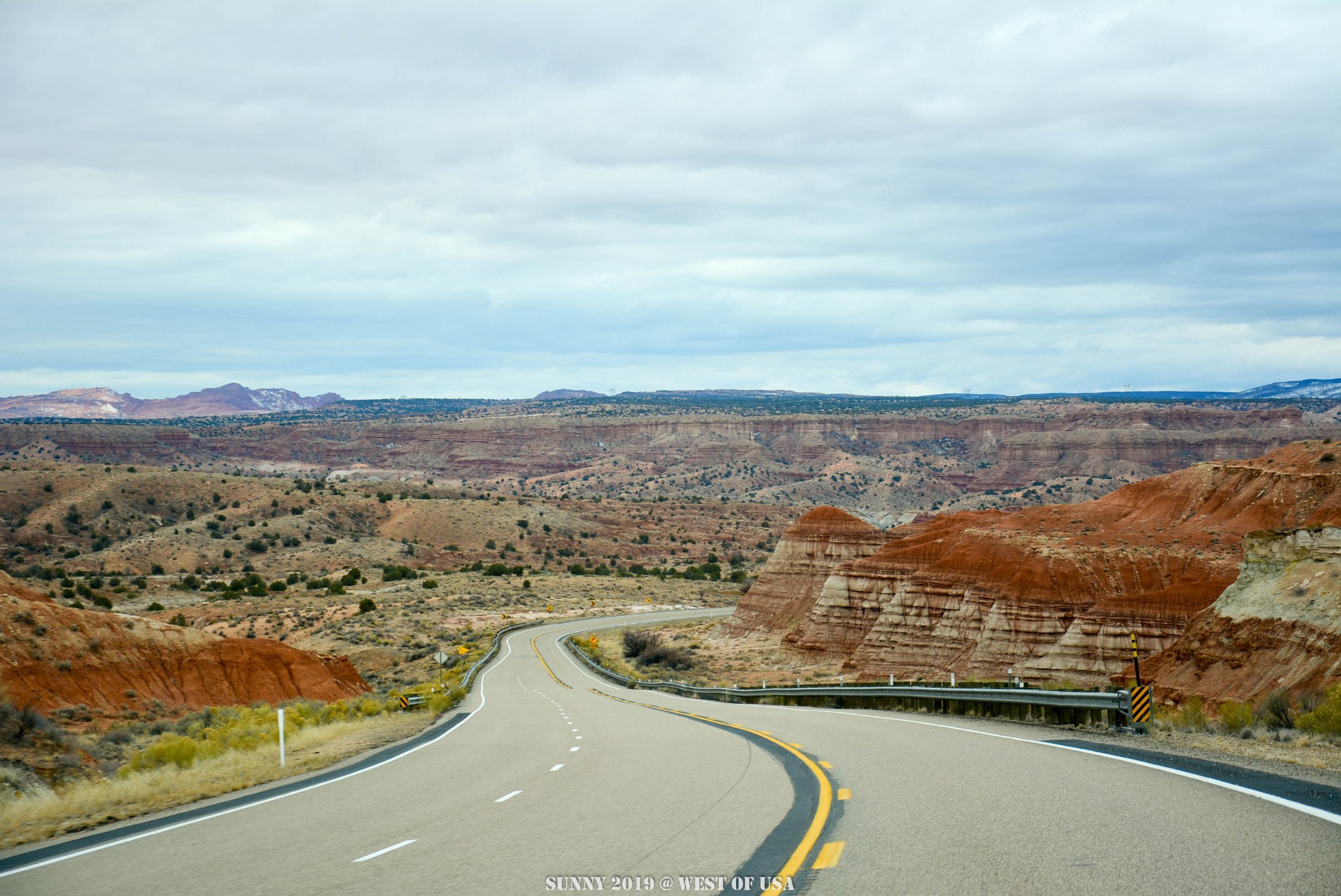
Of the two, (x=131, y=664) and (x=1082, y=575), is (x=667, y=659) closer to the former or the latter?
(x=1082, y=575)

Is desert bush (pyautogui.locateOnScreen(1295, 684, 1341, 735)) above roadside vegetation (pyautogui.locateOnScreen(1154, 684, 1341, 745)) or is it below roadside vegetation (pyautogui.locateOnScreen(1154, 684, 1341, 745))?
above

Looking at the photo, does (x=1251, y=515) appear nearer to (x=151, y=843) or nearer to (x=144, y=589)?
(x=151, y=843)

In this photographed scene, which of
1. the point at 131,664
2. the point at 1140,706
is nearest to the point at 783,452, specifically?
the point at 131,664

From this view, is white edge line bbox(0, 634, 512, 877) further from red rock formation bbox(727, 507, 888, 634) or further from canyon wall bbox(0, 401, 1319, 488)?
canyon wall bbox(0, 401, 1319, 488)

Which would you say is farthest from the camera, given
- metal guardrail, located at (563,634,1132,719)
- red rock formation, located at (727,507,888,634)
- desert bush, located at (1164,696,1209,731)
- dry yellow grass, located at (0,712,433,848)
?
red rock formation, located at (727,507,888,634)

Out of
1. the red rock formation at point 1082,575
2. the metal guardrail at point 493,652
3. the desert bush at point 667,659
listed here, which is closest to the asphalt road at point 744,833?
the red rock formation at point 1082,575

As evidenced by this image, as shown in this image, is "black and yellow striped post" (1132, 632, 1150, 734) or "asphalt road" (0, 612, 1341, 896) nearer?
"asphalt road" (0, 612, 1341, 896)

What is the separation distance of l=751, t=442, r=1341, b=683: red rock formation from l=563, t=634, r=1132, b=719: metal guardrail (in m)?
7.92

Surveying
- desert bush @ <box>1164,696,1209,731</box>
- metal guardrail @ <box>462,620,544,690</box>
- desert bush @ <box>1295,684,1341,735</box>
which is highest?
desert bush @ <box>1295,684,1341,735</box>

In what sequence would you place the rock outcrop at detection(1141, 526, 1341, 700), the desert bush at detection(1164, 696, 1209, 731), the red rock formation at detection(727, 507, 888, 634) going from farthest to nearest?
the red rock formation at detection(727, 507, 888, 634)
the rock outcrop at detection(1141, 526, 1341, 700)
the desert bush at detection(1164, 696, 1209, 731)

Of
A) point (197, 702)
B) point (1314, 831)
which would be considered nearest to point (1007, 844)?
point (1314, 831)

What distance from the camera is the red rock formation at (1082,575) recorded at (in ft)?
100

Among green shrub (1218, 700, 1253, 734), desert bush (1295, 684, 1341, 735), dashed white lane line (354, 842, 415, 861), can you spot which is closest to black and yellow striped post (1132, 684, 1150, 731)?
green shrub (1218, 700, 1253, 734)

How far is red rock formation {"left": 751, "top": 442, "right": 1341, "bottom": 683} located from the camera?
1202 inches
